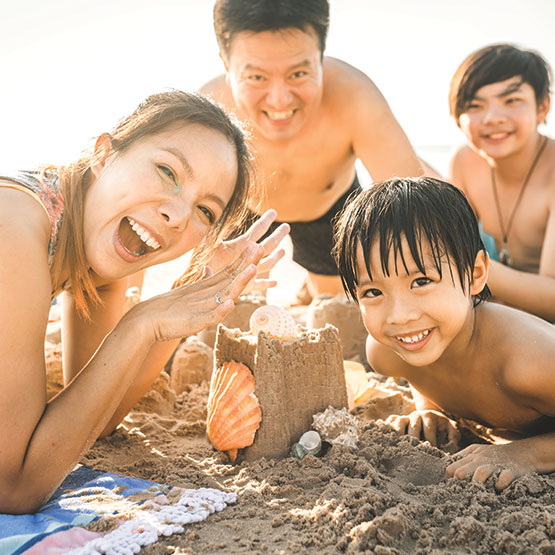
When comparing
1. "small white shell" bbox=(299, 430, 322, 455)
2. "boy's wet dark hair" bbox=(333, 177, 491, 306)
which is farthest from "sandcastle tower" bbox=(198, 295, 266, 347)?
"small white shell" bbox=(299, 430, 322, 455)

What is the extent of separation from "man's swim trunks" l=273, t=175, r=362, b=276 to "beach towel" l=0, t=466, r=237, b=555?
2.62 m

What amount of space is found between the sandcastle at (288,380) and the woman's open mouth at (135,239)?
0.52 metres

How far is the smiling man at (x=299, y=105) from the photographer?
3.20 meters

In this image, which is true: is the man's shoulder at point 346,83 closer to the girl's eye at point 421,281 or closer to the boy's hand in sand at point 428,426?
the girl's eye at point 421,281

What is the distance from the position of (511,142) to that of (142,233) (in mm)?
2808

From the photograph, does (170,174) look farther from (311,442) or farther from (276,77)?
(276,77)

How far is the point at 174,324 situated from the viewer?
1.99m

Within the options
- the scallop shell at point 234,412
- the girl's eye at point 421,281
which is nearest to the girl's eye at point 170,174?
the scallop shell at point 234,412

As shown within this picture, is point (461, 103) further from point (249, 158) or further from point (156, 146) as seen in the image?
point (156, 146)

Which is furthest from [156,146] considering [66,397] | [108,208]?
[66,397]

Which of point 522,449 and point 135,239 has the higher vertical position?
point 135,239

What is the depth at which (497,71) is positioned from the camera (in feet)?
12.5

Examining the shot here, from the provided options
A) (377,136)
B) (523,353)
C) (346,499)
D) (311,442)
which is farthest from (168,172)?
(377,136)

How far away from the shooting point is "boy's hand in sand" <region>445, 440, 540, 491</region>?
1921mm
